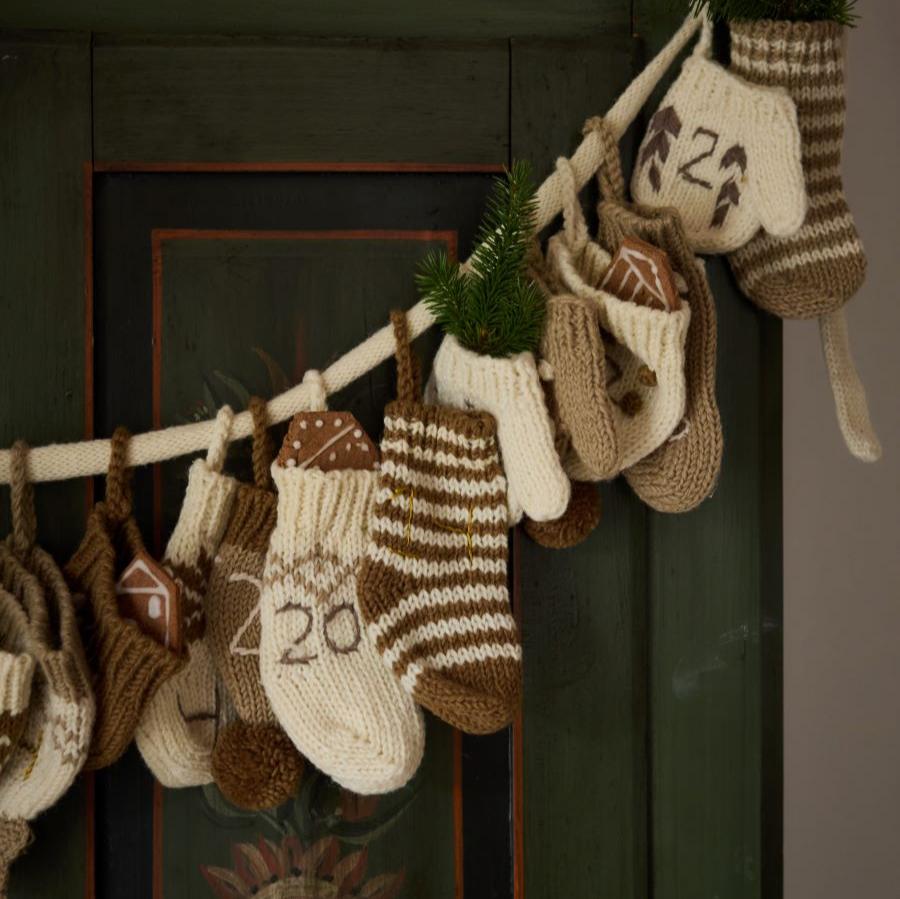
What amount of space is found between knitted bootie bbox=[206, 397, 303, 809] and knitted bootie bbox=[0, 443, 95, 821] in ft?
0.40

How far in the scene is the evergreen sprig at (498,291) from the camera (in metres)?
0.91

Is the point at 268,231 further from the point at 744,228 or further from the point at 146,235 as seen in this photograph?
the point at 744,228

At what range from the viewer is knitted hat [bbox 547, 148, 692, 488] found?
90 cm

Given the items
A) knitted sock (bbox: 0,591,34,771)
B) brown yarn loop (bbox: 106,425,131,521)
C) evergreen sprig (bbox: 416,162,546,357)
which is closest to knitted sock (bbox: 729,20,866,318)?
evergreen sprig (bbox: 416,162,546,357)

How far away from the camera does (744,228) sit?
99cm

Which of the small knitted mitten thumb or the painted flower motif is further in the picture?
the painted flower motif

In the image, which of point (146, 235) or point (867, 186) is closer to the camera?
point (146, 235)

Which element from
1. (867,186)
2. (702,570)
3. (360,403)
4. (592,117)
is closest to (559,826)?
(702,570)

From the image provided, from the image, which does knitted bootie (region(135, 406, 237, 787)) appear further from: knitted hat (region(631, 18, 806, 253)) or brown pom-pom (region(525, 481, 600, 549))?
knitted hat (region(631, 18, 806, 253))

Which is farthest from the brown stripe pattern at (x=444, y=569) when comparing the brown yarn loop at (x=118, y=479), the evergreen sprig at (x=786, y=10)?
the evergreen sprig at (x=786, y=10)

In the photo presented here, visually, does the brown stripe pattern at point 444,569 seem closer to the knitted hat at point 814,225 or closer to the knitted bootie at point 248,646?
the knitted bootie at point 248,646

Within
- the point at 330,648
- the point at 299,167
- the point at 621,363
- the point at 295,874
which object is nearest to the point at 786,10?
the point at 621,363

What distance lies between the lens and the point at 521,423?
3.00 feet

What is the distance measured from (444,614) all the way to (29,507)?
0.38 meters
